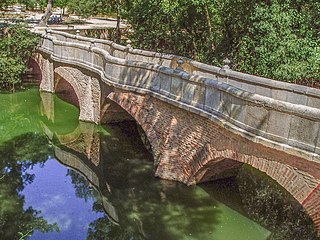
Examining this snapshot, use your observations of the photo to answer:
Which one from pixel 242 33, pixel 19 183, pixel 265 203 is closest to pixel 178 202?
pixel 265 203

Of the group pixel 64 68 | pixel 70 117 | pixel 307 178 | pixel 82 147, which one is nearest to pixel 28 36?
pixel 64 68

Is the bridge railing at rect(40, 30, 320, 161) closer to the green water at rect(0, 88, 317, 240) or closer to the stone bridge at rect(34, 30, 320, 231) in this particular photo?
the stone bridge at rect(34, 30, 320, 231)

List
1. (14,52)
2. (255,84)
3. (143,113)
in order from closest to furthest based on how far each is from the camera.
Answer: (255,84), (143,113), (14,52)

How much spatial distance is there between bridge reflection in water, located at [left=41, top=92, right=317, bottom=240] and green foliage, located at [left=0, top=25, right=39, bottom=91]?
866cm

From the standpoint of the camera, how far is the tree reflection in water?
9.97 meters

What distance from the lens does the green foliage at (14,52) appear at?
21.0 meters

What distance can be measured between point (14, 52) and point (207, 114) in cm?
1489

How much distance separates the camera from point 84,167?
13.7 m

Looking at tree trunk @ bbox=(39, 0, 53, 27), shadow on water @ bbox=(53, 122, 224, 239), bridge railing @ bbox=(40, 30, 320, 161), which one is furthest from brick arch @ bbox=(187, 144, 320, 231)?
tree trunk @ bbox=(39, 0, 53, 27)

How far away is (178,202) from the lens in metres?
11.0

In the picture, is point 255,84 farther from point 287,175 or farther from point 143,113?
point 287,175

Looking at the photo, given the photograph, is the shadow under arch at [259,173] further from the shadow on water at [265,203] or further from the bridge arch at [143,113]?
the bridge arch at [143,113]

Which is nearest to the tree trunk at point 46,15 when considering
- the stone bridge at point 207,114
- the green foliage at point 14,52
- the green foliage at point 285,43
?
the green foliage at point 14,52

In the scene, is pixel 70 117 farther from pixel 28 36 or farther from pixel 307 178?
pixel 307 178
